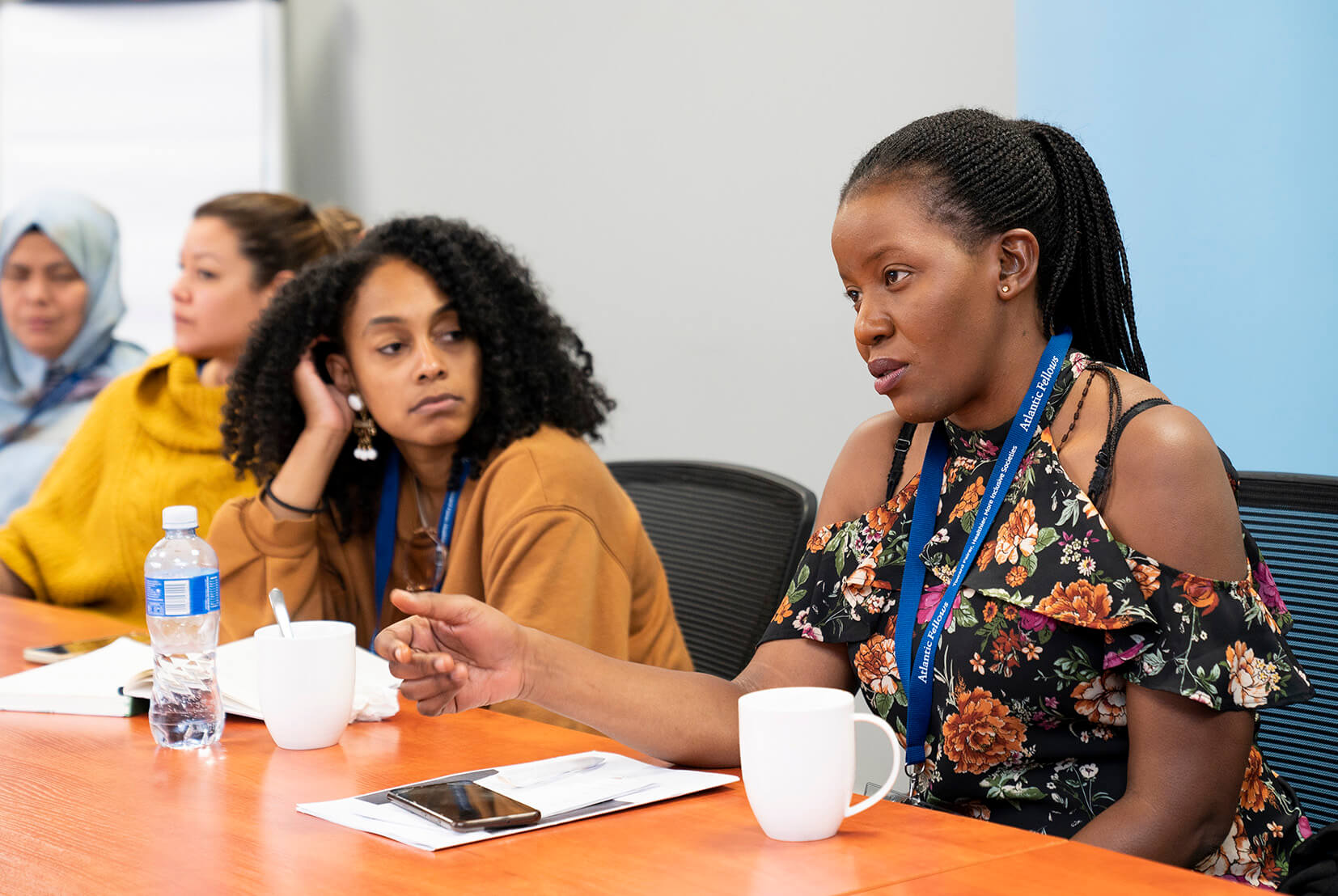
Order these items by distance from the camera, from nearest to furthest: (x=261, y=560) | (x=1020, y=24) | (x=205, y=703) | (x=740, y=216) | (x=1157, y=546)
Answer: (x=1157, y=546), (x=205, y=703), (x=261, y=560), (x=1020, y=24), (x=740, y=216)

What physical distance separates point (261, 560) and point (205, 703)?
0.72 metres

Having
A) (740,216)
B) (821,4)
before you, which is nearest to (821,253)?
(740,216)

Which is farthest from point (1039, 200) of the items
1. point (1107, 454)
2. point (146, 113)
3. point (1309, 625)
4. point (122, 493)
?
point (146, 113)

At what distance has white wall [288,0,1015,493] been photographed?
8.61 feet

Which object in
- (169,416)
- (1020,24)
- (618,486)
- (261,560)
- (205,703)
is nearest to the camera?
(205,703)

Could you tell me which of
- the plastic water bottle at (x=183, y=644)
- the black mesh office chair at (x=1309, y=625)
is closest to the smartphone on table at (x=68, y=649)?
the plastic water bottle at (x=183, y=644)

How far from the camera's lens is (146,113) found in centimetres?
395

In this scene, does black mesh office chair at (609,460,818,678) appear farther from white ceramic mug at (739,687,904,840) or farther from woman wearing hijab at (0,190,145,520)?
woman wearing hijab at (0,190,145,520)

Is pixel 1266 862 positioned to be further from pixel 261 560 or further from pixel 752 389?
pixel 752 389

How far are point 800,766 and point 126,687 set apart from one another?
852mm

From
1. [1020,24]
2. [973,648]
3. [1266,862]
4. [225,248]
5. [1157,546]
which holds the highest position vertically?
[1020,24]

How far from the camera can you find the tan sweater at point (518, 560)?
5.53ft

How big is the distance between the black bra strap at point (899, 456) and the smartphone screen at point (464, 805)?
0.55 m

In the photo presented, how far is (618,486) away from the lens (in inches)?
72.6
